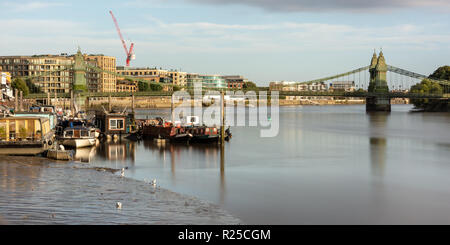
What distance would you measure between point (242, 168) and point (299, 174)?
9.97 ft

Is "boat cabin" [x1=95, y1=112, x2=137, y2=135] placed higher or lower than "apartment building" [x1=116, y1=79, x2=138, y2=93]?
lower

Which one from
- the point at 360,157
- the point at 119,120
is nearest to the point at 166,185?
the point at 360,157

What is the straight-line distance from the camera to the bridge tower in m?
121

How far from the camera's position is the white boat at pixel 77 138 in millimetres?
34469

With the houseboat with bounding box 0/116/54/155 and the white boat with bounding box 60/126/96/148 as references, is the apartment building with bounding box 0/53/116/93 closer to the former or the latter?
the white boat with bounding box 60/126/96/148

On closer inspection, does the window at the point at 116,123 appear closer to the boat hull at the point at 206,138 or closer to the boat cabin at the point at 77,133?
the boat hull at the point at 206,138

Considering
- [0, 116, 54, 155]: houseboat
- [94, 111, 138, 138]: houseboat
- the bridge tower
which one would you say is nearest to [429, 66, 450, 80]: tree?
the bridge tower

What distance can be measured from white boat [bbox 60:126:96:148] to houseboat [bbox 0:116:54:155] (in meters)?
5.77

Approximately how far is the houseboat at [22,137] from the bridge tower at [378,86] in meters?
100

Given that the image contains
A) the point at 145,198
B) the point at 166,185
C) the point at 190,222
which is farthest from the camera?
the point at 166,185

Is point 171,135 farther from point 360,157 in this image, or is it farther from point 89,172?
point 89,172

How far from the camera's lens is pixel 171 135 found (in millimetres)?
41156

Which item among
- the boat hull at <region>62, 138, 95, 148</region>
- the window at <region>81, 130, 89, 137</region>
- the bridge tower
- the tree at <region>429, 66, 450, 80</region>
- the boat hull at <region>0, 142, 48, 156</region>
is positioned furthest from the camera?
the tree at <region>429, 66, 450, 80</region>

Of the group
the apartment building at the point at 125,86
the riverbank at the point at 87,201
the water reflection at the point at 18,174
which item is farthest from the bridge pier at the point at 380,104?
the riverbank at the point at 87,201
